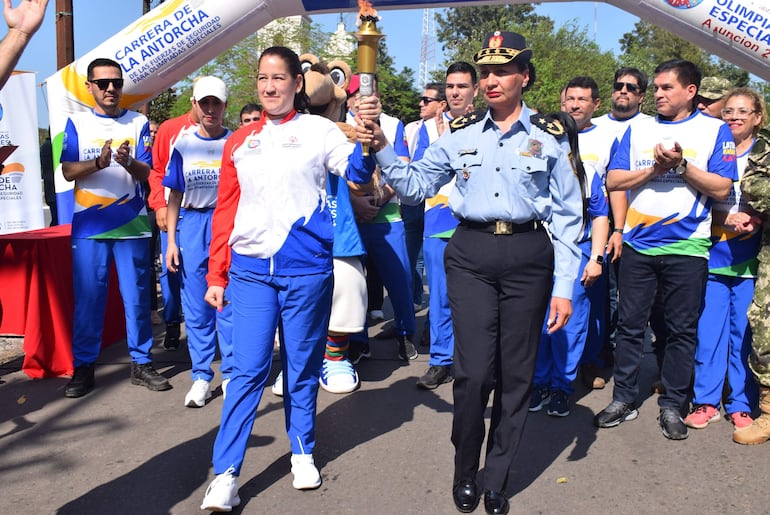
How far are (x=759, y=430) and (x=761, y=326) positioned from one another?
0.62 m

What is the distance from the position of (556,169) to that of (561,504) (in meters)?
1.63

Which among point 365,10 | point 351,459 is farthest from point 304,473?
point 365,10

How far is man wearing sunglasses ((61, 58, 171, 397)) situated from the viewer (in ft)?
17.4

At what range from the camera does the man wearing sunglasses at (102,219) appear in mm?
5312

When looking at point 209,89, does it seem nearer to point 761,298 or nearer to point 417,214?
point 417,214

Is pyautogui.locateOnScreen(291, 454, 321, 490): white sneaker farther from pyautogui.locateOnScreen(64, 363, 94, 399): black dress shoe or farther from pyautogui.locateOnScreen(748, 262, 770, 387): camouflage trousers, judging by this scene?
pyautogui.locateOnScreen(748, 262, 770, 387): camouflage trousers

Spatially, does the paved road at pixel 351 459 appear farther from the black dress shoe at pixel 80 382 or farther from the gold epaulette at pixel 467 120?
the gold epaulette at pixel 467 120

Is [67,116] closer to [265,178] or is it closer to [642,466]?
[265,178]

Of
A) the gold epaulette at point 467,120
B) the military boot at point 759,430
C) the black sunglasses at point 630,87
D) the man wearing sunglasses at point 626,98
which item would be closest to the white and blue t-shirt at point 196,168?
the gold epaulette at point 467,120

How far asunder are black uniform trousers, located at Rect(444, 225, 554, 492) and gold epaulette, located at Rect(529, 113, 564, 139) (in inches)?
18.3

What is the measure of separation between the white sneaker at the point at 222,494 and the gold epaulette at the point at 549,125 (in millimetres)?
2177

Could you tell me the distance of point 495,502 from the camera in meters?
3.58

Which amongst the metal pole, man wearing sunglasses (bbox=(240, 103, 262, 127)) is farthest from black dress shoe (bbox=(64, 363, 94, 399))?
the metal pole

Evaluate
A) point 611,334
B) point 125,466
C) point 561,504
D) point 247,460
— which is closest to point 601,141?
point 611,334
